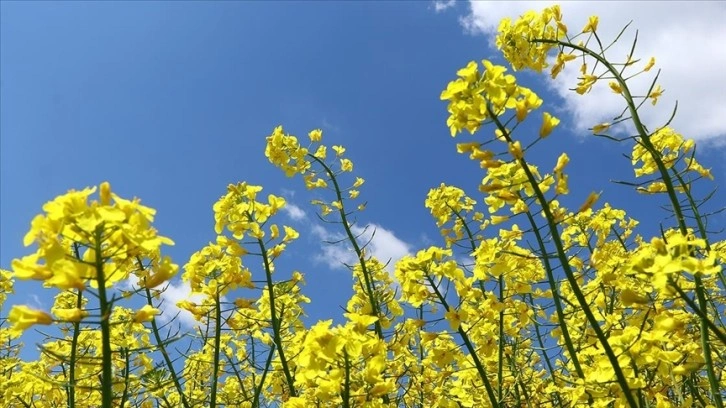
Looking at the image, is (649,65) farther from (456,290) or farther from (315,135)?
(315,135)

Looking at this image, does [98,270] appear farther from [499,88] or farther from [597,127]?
[597,127]

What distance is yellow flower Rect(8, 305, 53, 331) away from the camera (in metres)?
2.10

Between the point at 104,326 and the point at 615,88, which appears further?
the point at 615,88

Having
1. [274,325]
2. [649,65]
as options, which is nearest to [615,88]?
[649,65]

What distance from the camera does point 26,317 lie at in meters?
2.11

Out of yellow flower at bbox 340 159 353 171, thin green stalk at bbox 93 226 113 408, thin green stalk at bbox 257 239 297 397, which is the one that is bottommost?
thin green stalk at bbox 93 226 113 408

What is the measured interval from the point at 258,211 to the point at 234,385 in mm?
3790

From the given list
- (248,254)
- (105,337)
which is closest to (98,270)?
(105,337)

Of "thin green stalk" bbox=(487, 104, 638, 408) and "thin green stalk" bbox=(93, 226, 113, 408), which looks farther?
"thin green stalk" bbox=(487, 104, 638, 408)

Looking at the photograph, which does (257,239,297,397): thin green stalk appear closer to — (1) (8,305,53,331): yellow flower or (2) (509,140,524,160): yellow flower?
(1) (8,305,53,331): yellow flower

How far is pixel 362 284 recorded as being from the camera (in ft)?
21.3

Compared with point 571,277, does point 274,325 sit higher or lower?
higher

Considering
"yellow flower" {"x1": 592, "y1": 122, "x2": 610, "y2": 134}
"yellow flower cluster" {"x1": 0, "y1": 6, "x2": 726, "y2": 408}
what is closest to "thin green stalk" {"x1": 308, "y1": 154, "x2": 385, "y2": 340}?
"yellow flower cluster" {"x1": 0, "y1": 6, "x2": 726, "y2": 408}

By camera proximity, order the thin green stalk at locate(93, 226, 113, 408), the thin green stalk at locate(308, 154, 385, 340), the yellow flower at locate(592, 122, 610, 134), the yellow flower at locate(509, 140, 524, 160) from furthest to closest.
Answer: the thin green stalk at locate(308, 154, 385, 340) < the yellow flower at locate(592, 122, 610, 134) < the yellow flower at locate(509, 140, 524, 160) < the thin green stalk at locate(93, 226, 113, 408)
